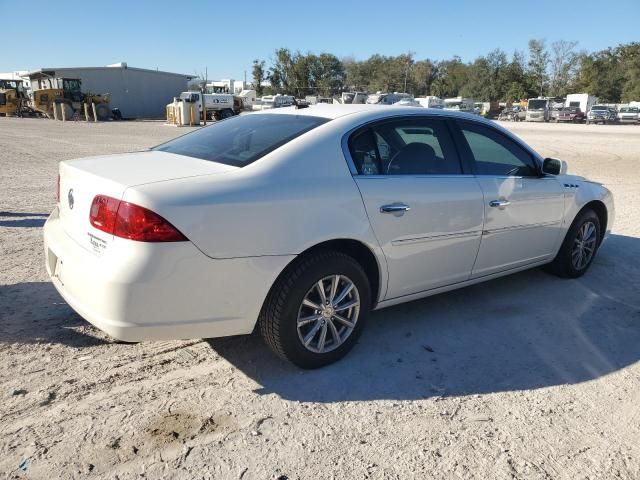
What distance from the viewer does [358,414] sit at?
2.86 meters

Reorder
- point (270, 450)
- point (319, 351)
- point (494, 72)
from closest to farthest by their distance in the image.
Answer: point (270, 450)
point (319, 351)
point (494, 72)

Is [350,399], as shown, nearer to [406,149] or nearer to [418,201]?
[418,201]

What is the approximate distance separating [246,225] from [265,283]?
350 mm

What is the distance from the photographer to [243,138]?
3.48 m

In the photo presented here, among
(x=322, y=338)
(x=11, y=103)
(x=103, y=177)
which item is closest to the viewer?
(x=103, y=177)

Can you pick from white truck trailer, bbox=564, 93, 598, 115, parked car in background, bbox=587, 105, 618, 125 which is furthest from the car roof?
white truck trailer, bbox=564, 93, 598, 115

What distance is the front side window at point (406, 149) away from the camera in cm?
342

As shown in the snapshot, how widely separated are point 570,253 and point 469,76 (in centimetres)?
9197

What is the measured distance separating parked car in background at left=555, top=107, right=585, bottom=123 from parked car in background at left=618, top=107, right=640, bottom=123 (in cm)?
326

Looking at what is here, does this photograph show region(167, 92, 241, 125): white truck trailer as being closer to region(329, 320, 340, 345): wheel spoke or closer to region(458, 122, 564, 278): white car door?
region(458, 122, 564, 278): white car door

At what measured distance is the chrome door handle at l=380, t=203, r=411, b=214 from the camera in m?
3.32

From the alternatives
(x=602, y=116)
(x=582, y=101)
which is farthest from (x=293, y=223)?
(x=582, y=101)

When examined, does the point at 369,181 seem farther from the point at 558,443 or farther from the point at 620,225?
the point at 620,225

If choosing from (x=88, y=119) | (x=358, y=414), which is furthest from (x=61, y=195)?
(x=88, y=119)
